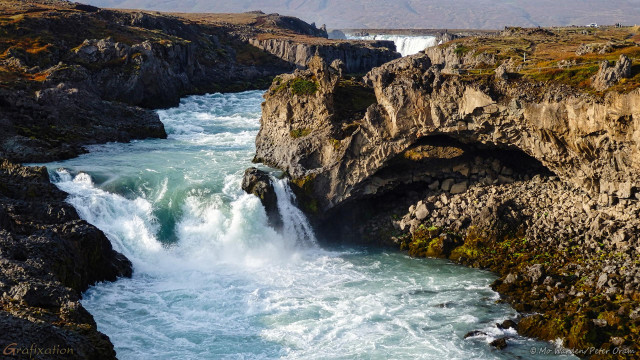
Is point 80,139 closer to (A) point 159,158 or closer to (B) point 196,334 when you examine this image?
(A) point 159,158

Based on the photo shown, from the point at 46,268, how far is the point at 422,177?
25.1m

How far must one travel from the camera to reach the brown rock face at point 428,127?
34.2 metres

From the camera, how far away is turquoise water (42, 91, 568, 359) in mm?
27562

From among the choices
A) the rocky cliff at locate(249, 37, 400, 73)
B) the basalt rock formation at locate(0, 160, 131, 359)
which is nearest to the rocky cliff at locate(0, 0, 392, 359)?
the basalt rock formation at locate(0, 160, 131, 359)

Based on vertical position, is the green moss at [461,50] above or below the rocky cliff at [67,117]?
above

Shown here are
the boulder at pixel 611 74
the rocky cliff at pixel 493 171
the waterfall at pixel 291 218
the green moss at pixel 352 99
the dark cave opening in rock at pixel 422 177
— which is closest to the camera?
the rocky cliff at pixel 493 171

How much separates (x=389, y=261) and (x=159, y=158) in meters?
23.8

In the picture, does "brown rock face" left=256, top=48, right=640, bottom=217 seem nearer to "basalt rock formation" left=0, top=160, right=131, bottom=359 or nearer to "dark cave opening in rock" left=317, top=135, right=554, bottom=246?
"dark cave opening in rock" left=317, top=135, right=554, bottom=246

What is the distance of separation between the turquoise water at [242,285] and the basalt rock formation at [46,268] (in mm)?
1672

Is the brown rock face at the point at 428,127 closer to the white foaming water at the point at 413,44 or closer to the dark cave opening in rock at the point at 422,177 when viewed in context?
the dark cave opening in rock at the point at 422,177

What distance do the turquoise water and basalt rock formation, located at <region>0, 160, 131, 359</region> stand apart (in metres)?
1.67

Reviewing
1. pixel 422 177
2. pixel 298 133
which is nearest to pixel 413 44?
pixel 298 133

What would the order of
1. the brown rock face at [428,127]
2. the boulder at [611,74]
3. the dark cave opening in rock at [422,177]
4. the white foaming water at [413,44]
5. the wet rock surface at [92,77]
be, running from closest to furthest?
the brown rock face at [428,127], the boulder at [611,74], the dark cave opening in rock at [422,177], the wet rock surface at [92,77], the white foaming water at [413,44]

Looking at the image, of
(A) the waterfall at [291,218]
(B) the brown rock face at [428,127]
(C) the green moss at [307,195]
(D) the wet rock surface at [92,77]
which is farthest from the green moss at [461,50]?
(A) the waterfall at [291,218]
